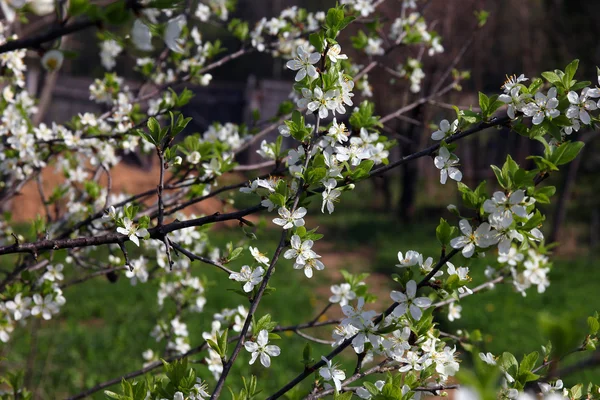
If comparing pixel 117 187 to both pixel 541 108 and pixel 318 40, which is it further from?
pixel 541 108

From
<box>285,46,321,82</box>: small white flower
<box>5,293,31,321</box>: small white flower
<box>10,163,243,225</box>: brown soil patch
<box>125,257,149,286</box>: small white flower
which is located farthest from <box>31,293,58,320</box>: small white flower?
<box>10,163,243,225</box>: brown soil patch

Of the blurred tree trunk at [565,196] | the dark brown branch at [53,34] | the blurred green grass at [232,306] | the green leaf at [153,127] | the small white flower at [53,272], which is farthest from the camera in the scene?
the blurred tree trunk at [565,196]

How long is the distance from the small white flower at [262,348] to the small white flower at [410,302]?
30 cm

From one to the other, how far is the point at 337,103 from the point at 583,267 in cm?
802

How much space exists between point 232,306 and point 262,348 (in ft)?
16.9

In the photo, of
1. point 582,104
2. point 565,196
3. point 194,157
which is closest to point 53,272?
point 194,157

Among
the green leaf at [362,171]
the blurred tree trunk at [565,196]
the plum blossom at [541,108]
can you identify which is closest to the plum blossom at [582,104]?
the plum blossom at [541,108]

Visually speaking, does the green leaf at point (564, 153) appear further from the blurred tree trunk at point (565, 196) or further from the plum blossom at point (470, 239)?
the blurred tree trunk at point (565, 196)

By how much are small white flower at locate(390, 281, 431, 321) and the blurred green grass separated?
7.48 ft

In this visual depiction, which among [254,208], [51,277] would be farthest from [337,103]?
[51,277]

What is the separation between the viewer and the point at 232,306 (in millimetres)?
6449

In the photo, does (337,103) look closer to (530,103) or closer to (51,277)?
(530,103)

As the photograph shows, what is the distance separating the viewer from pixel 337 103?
54.7 inches

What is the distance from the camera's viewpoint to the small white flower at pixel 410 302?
1272 mm
